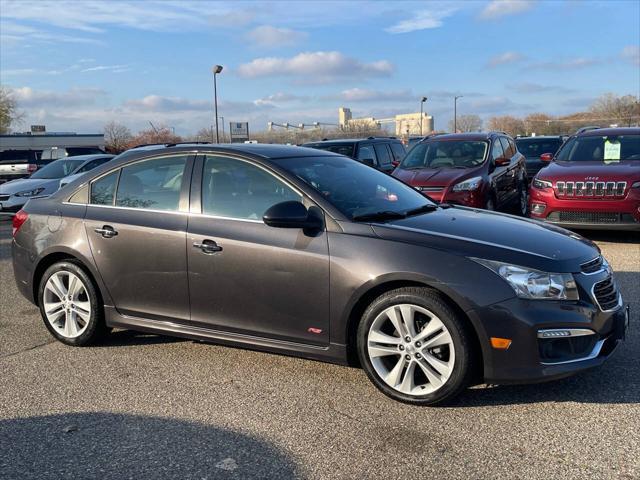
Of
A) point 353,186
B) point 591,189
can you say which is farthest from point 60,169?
point 353,186

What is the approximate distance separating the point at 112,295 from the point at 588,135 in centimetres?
846

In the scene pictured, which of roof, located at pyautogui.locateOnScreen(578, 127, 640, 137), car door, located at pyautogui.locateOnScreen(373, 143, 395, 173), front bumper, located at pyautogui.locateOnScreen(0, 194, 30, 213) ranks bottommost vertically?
front bumper, located at pyautogui.locateOnScreen(0, 194, 30, 213)

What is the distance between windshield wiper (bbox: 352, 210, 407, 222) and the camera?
161 inches

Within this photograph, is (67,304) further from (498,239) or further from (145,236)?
(498,239)

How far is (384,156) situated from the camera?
13055mm

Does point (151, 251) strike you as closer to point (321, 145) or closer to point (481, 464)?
point (481, 464)

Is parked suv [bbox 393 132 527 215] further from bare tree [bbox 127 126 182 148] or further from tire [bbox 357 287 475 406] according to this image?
bare tree [bbox 127 126 182 148]

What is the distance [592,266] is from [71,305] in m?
4.04

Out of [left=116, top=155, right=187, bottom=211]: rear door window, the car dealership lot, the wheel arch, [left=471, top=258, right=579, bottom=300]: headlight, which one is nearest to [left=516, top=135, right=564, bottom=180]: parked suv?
the car dealership lot

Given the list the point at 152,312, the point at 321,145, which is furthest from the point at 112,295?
the point at 321,145

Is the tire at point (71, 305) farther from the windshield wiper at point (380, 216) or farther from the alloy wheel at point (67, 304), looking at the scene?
the windshield wiper at point (380, 216)

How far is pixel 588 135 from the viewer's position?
10078 mm

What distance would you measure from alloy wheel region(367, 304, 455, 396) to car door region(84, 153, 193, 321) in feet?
5.04

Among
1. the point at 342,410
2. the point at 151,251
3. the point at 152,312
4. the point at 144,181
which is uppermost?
the point at 144,181
